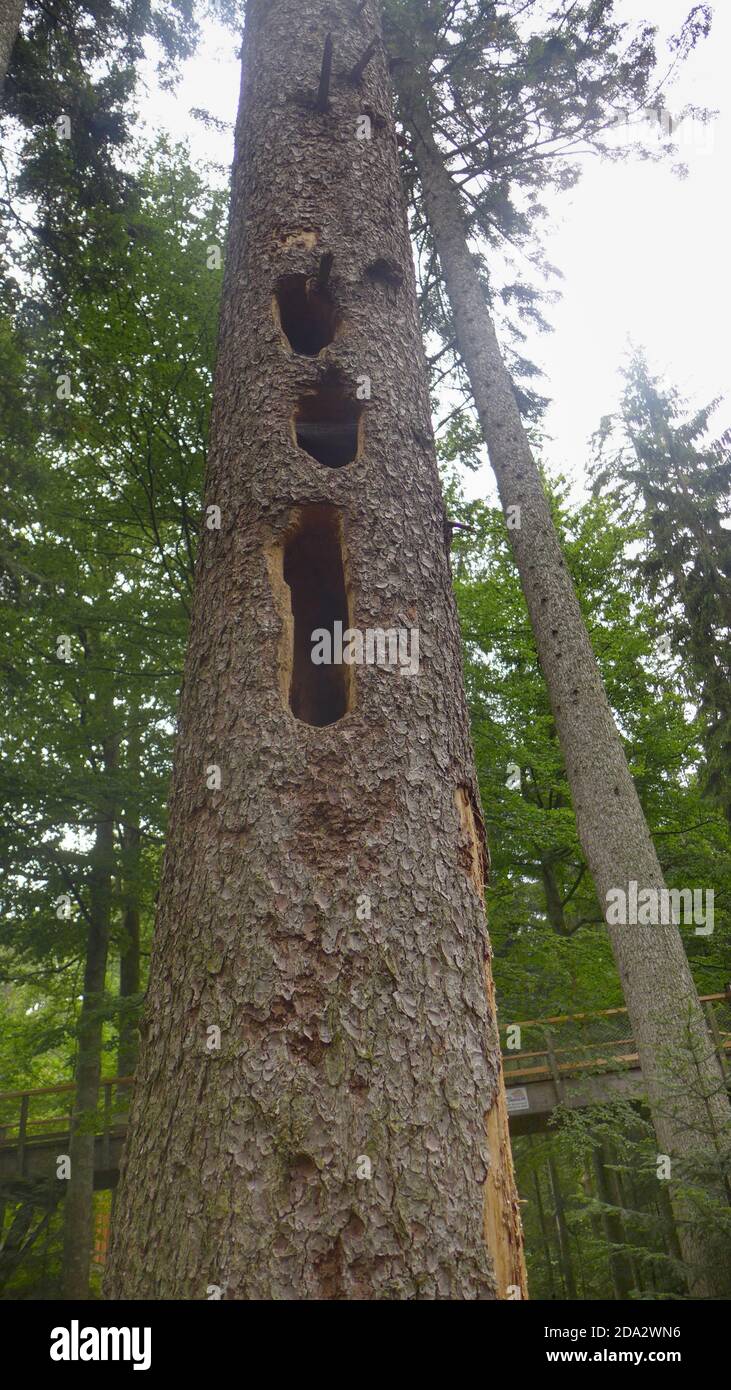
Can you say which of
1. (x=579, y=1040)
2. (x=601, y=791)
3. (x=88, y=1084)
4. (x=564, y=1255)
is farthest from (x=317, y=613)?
(x=564, y=1255)

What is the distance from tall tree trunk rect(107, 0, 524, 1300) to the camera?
1.83m

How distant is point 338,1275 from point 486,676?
488 inches

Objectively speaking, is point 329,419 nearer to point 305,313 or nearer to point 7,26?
point 305,313

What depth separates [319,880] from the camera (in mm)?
2217

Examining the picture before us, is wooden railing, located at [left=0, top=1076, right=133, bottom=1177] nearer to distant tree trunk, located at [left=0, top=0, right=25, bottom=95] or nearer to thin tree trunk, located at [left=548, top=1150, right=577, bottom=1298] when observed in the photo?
thin tree trunk, located at [left=548, top=1150, right=577, bottom=1298]

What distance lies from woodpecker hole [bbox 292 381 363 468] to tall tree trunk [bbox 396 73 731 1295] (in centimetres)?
388

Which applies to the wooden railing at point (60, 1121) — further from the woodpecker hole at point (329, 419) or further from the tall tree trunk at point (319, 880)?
the woodpecker hole at point (329, 419)

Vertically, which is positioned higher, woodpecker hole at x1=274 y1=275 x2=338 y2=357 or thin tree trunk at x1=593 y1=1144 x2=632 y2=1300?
woodpecker hole at x1=274 y1=275 x2=338 y2=357

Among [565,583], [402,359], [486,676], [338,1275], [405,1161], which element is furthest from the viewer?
[486,676]

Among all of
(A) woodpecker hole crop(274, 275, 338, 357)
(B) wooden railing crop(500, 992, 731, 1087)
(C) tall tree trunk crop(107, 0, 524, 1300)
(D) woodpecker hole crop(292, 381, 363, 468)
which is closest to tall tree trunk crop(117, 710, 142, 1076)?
(B) wooden railing crop(500, 992, 731, 1087)

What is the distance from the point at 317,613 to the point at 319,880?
50.1 inches

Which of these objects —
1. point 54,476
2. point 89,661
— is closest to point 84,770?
point 89,661
